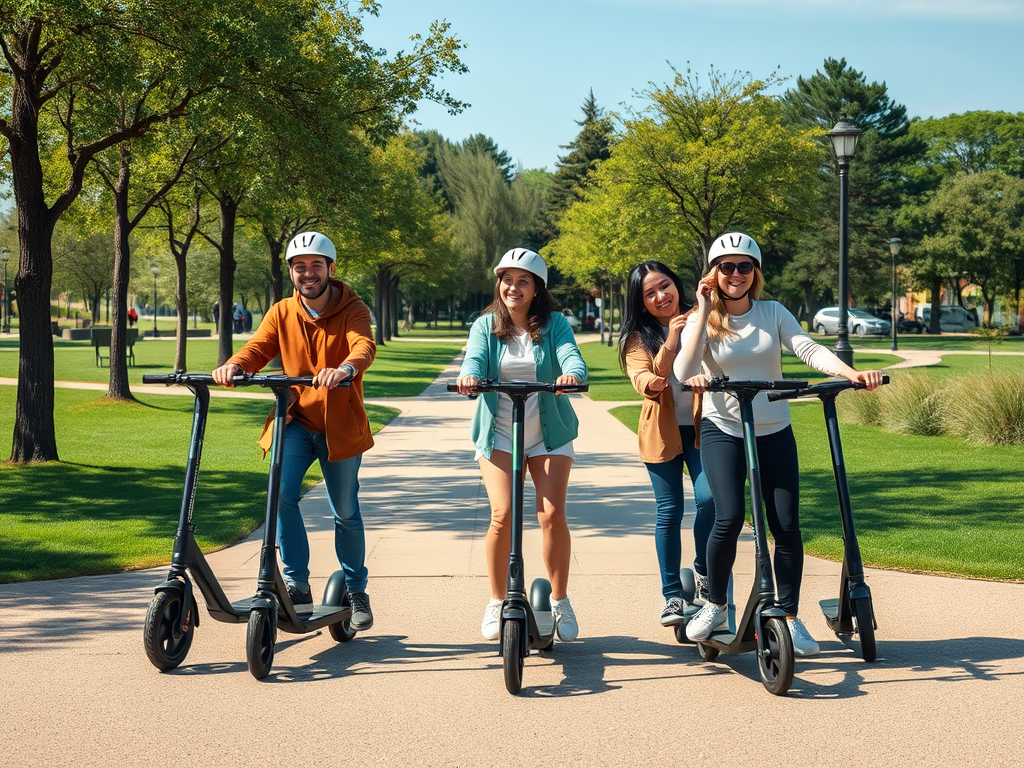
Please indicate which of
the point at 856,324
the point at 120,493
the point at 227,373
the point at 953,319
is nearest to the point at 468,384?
the point at 227,373

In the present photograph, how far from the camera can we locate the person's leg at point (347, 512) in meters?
5.08

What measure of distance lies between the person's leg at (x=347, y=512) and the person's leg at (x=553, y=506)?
2.77 feet

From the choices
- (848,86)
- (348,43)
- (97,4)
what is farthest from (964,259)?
(97,4)

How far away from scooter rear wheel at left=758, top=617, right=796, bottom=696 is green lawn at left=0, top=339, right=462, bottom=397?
19670mm

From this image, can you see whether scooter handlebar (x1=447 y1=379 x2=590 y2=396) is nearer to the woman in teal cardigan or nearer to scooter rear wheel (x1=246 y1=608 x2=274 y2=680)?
the woman in teal cardigan

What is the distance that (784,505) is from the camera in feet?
15.4

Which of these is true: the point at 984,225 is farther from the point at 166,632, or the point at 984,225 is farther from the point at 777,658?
the point at 166,632

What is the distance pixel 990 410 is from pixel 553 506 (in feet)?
37.7

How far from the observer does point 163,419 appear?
17969mm

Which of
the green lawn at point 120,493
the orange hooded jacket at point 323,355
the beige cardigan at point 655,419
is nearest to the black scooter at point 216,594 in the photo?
the orange hooded jacket at point 323,355

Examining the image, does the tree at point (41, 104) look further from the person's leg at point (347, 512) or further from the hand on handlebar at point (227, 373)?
the person's leg at point (347, 512)

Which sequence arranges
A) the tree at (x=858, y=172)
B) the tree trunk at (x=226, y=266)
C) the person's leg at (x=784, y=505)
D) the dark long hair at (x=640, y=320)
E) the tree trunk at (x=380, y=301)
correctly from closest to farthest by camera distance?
the person's leg at (x=784, y=505) < the dark long hair at (x=640, y=320) < the tree trunk at (x=226, y=266) < the tree trunk at (x=380, y=301) < the tree at (x=858, y=172)

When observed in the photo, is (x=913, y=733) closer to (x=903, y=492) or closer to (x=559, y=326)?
(x=559, y=326)

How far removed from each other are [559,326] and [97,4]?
829 centimetres
